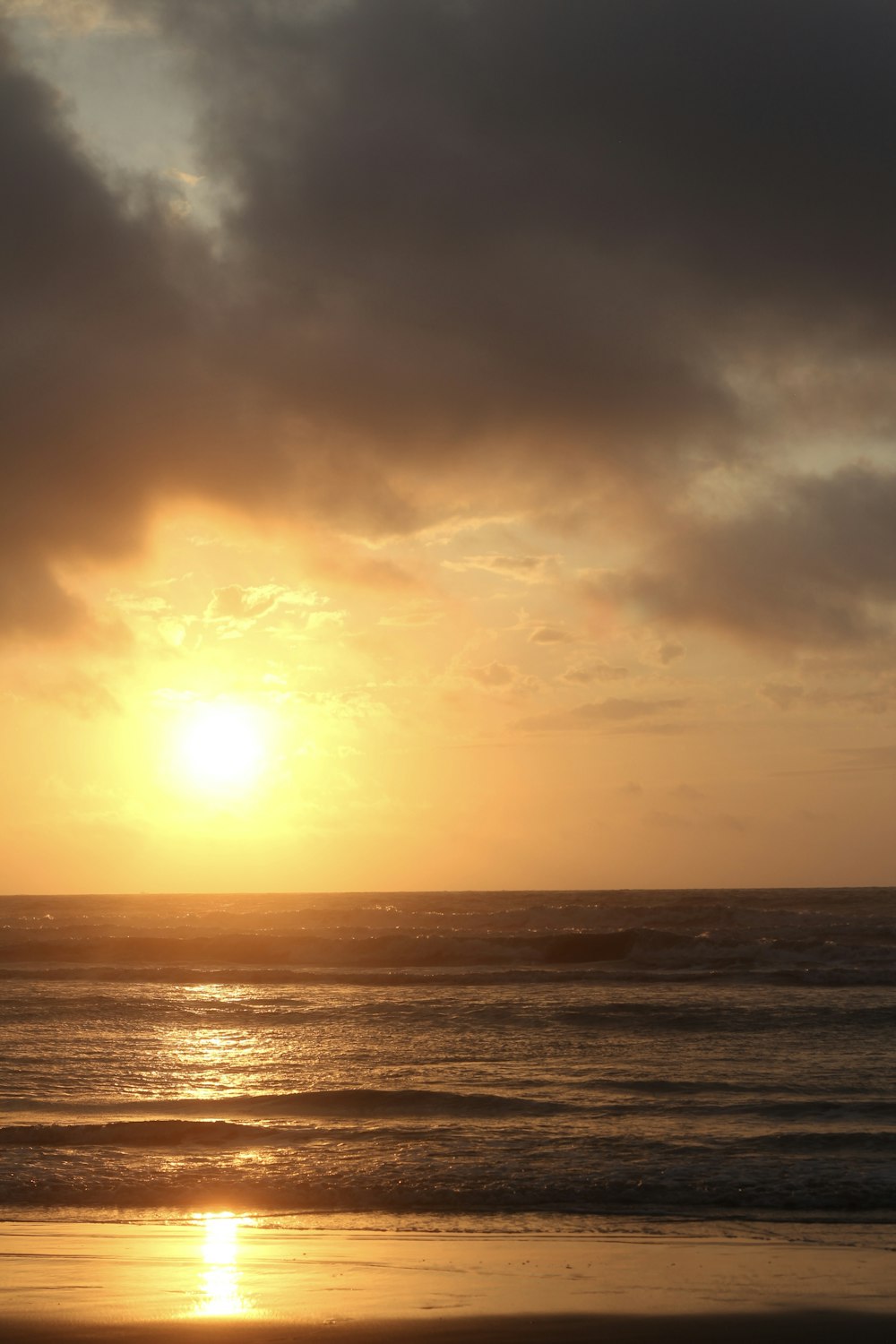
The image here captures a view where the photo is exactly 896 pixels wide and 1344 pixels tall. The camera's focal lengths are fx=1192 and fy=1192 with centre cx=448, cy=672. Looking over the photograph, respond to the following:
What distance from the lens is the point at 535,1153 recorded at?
1258 centimetres

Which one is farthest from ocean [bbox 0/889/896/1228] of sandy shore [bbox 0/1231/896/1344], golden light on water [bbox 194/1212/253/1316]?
sandy shore [bbox 0/1231/896/1344]

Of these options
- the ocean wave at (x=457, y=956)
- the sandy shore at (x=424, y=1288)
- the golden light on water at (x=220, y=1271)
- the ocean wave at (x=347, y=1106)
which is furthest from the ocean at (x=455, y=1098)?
the ocean wave at (x=457, y=956)

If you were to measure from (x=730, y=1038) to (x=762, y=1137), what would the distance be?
8122 millimetres

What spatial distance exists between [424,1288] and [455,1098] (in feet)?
23.3

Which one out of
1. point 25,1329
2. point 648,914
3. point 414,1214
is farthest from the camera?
point 648,914

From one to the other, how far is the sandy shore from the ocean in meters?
0.86

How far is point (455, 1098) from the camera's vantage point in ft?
51.1

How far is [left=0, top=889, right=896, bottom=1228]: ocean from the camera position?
1124 cm

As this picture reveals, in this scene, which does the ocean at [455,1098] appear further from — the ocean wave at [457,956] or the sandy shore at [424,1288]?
the ocean wave at [457,956]

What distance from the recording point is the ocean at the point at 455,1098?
11242mm

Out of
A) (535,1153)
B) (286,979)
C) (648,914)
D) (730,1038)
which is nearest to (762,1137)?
(535,1153)

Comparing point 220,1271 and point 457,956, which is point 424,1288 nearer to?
point 220,1271

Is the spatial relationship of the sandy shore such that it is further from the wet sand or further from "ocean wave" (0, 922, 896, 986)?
"ocean wave" (0, 922, 896, 986)

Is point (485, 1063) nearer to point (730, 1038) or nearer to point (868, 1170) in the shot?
point (730, 1038)
